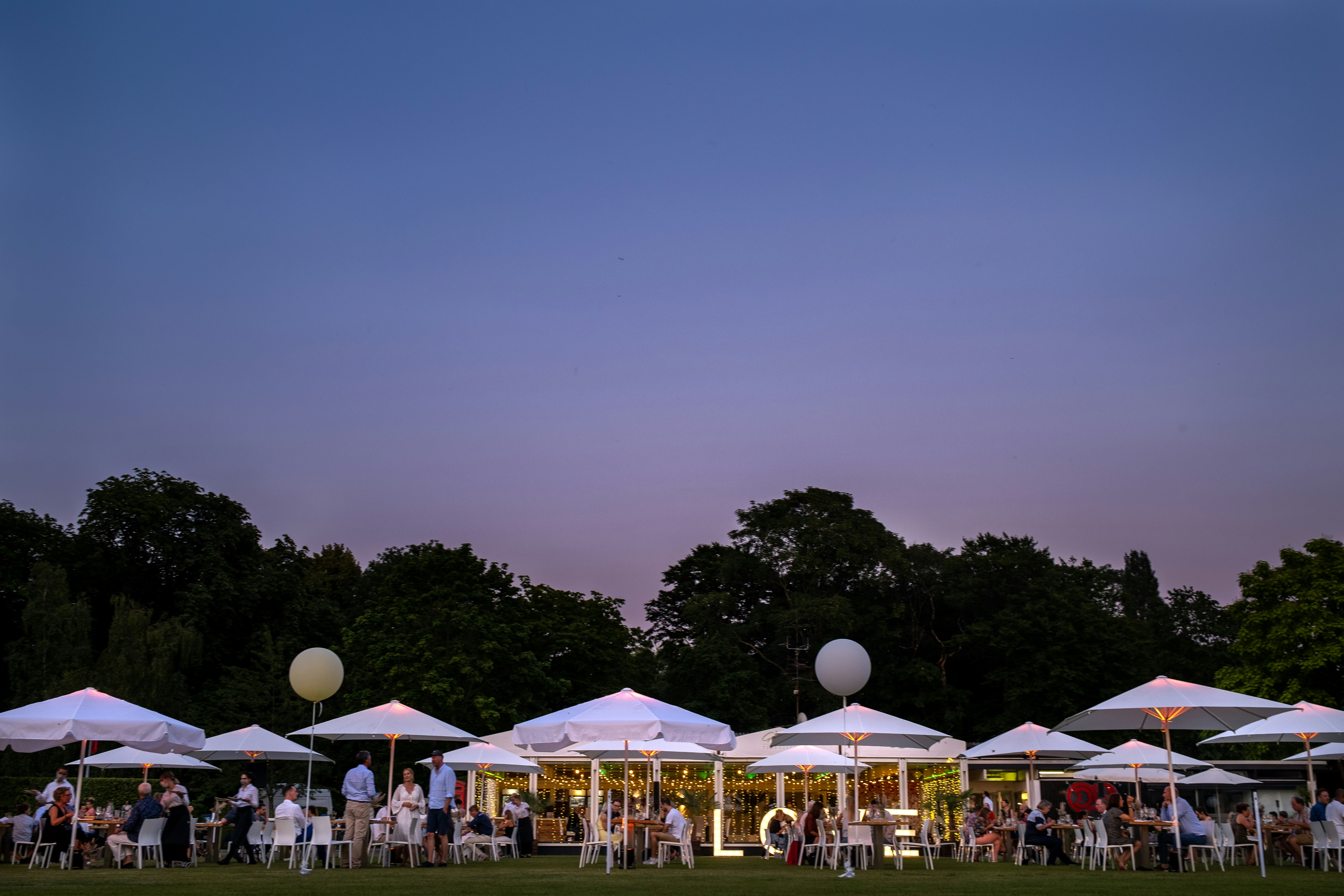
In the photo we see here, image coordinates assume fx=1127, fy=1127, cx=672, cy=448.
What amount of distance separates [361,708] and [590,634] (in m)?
9.39

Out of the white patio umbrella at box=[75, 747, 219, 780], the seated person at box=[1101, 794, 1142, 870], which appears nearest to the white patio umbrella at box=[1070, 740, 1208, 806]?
the seated person at box=[1101, 794, 1142, 870]

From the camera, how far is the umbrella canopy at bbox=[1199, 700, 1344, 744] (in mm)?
15586

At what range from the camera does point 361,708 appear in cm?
3488

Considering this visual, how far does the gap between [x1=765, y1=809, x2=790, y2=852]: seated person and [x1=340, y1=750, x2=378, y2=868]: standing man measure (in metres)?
10.5

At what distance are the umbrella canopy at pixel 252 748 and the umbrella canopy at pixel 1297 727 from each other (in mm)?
14646

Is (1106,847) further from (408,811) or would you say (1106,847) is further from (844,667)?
(408,811)

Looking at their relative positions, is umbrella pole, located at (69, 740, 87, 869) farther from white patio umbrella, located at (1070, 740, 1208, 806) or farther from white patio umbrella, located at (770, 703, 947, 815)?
white patio umbrella, located at (1070, 740, 1208, 806)

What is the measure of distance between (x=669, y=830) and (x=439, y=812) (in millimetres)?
3810

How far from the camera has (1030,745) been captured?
69.7 feet

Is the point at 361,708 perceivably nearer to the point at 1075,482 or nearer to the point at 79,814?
the point at 79,814

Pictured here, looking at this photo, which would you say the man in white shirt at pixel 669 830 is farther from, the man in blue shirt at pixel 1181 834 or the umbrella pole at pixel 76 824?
the umbrella pole at pixel 76 824

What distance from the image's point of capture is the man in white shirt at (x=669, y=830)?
17.0 meters

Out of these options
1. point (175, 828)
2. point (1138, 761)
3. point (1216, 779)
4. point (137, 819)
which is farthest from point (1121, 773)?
point (137, 819)

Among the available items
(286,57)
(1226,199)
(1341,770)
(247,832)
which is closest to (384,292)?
(286,57)
